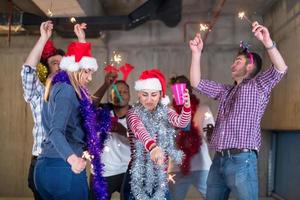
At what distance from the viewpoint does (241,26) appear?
249 inches

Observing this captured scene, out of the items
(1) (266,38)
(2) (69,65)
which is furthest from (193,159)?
(2) (69,65)

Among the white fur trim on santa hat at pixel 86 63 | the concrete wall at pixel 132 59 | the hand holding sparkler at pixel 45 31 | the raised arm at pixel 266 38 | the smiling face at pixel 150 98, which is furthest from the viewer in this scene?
the concrete wall at pixel 132 59

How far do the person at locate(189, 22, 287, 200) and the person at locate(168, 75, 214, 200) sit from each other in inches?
31.1

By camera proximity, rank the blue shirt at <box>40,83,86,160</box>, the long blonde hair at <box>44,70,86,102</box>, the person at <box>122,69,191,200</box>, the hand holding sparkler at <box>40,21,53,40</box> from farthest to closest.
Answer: the person at <box>122,69,191,200</box>, the hand holding sparkler at <box>40,21,53,40</box>, the long blonde hair at <box>44,70,86,102</box>, the blue shirt at <box>40,83,86,160</box>

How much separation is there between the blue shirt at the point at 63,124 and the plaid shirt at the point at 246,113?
999 millimetres

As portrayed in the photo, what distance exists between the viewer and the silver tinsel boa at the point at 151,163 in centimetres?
265

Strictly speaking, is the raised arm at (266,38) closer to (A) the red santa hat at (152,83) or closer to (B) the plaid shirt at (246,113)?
(B) the plaid shirt at (246,113)

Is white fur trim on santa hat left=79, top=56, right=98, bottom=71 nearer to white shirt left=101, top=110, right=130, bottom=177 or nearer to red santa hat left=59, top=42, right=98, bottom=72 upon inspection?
red santa hat left=59, top=42, right=98, bottom=72

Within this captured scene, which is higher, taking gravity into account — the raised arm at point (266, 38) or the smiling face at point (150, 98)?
the raised arm at point (266, 38)

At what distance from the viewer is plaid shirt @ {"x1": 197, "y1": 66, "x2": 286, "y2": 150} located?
261 centimetres

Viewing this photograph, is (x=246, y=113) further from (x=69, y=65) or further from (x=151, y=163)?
(x=69, y=65)

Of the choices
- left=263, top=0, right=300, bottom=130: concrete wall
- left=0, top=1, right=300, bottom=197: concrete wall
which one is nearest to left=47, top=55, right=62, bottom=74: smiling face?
left=263, top=0, right=300, bottom=130: concrete wall

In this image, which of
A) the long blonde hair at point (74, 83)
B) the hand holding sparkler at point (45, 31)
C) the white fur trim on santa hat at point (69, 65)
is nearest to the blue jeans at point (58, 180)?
the long blonde hair at point (74, 83)

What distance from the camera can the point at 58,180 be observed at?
6.21 ft
